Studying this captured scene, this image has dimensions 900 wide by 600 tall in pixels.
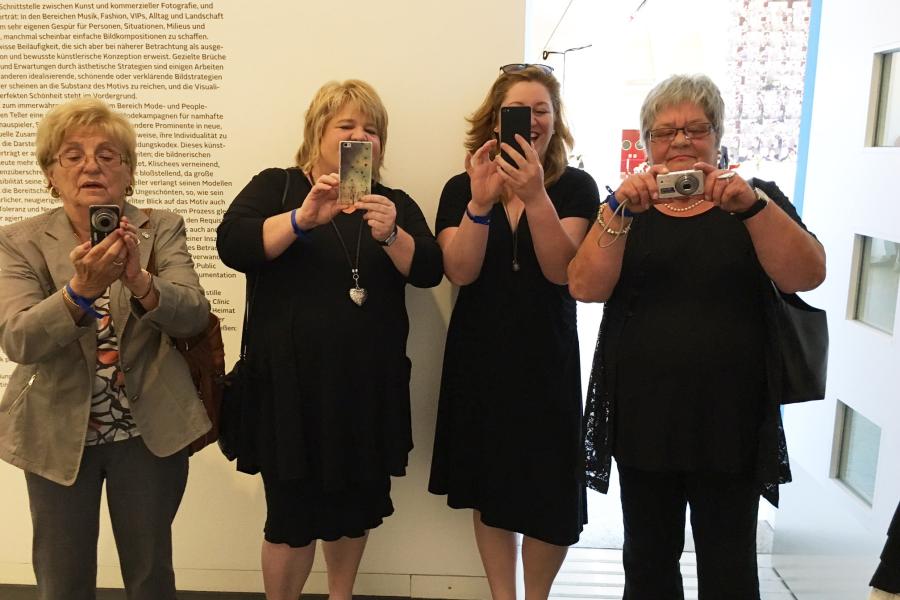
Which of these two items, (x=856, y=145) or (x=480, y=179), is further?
(x=856, y=145)

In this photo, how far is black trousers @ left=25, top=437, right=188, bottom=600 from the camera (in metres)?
1.68

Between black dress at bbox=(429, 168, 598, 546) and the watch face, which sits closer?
the watch face

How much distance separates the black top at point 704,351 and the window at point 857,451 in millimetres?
752

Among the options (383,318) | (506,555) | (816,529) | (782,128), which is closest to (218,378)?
(383,318)

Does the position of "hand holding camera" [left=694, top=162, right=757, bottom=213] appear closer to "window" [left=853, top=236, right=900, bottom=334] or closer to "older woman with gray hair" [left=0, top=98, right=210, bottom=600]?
"window" [left=853, top=236, right=900, bottom=334]

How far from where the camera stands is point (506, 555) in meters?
2.13

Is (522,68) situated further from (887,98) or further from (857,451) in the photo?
(857,451)

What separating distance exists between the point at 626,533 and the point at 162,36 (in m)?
2.24

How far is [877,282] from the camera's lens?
2123 mm

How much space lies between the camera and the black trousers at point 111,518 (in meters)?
1.68

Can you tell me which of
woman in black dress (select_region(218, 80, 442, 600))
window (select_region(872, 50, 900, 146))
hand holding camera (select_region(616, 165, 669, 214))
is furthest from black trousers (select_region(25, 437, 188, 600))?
window (select_region(872, 50, 900, 146))

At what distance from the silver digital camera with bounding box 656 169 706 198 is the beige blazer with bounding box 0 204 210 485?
121cm

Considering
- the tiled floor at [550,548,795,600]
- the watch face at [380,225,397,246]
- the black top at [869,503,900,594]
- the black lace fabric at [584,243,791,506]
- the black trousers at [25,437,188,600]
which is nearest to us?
the black top at [869,503,900,594]

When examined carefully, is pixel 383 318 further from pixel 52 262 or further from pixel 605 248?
pixel 52 262
